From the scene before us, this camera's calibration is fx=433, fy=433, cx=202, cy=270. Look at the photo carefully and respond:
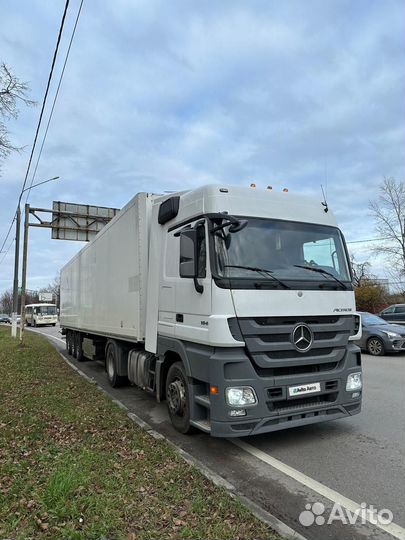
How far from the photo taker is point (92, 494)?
3.74 m

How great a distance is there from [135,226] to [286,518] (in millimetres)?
4954

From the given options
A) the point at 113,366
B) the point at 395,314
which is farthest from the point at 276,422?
the point at 395,314

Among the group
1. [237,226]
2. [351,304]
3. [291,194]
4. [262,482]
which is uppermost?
[291,194]

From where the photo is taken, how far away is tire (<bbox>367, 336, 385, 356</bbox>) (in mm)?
13704

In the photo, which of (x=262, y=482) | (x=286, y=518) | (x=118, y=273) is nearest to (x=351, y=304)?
(x=262, y=482)

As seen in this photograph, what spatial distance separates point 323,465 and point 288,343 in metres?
1.34

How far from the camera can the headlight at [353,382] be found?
17.7 feet

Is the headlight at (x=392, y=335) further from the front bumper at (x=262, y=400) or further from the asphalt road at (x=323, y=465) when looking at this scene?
the front bumper at (x=262, y=400)

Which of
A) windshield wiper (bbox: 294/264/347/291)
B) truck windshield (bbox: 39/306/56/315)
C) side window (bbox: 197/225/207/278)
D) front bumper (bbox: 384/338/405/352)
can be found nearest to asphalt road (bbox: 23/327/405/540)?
windshield wiper (bbox: 294/264/347/291)

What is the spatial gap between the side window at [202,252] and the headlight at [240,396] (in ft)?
4.39

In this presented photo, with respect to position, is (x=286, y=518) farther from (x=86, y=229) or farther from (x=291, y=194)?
(x=86, y=229)

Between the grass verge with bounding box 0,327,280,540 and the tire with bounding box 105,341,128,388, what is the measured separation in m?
2.53

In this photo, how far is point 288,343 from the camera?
4977 millimetres

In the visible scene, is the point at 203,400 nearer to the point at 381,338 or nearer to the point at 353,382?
the point at 353,382
